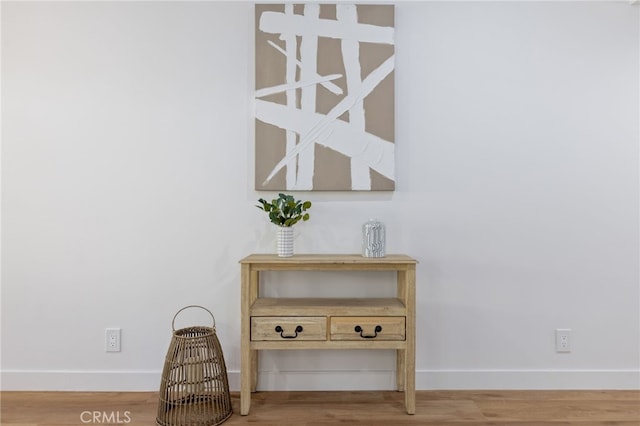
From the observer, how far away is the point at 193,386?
184 cm

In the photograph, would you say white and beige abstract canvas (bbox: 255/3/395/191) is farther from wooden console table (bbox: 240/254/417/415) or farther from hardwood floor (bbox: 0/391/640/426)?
hardwood floor (bbox: 0/391/640/426)

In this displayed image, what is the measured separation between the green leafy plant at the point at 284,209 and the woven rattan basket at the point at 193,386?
2.22 ft

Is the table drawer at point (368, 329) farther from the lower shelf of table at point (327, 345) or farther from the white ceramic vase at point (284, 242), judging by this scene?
the white ceramic vase at point (284, 242)

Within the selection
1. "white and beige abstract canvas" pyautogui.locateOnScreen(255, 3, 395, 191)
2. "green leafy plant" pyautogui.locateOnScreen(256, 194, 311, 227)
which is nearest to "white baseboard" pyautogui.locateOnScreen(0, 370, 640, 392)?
"green leafy plant" pyautogui.locateOnScreen(256, 194, 311, 227)

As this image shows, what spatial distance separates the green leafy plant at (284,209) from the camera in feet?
6.64

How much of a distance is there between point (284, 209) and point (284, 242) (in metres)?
0.17

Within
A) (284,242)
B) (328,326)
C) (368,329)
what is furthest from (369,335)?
(284,242)

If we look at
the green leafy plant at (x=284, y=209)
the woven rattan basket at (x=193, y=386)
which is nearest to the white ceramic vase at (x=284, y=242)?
the green leafy plant at (x=284, y=209)

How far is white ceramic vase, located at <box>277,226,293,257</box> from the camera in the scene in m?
2.03

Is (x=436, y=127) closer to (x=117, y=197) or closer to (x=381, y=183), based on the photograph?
(x=381, y=183)

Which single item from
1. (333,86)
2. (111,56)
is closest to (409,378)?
(333,86)

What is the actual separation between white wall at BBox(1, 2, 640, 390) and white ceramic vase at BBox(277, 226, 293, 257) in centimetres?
17

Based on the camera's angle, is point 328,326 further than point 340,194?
No

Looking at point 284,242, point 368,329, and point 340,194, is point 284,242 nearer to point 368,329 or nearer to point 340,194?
point 340,194
